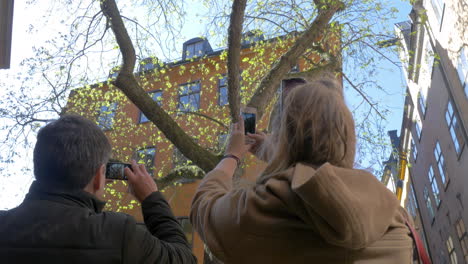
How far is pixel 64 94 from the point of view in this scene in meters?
9.84

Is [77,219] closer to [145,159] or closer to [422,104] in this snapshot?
[145,159]

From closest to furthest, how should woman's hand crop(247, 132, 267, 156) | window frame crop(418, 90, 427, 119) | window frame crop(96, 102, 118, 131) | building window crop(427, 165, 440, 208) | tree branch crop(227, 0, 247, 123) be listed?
woman's hand crop(247, 132, 267, 156) → tree branch crop(227, 0, 247, 123) → window frame crop(96, 102, 118, 131) → building window crop(427, 165, 440, 208) → window frame crop(418, 90, 427, 119)

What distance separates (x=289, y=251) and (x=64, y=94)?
9743 mm

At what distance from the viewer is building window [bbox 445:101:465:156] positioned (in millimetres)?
16062

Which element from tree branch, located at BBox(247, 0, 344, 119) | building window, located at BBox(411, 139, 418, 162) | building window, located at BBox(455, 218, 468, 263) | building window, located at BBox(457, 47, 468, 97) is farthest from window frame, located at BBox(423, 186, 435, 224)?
tree branch, located at BBox(247, 0, 344, 119)

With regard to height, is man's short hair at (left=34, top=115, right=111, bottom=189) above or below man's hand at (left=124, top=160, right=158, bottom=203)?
above

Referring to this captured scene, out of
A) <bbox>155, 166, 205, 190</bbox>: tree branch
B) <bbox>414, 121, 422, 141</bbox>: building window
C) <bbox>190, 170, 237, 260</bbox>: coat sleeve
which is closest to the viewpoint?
<bbox>190, 170, 237, 260</bbox>: coat sleeve

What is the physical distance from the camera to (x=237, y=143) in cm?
200

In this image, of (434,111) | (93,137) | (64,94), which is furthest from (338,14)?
(434,111)

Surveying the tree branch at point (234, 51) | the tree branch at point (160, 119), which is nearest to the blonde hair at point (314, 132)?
the tree branch at point (160, 119)

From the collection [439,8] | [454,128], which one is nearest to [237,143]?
[454,128]

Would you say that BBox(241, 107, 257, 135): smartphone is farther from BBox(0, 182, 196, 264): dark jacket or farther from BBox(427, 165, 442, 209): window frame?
BBox(427, 165, 442, 209): window frame

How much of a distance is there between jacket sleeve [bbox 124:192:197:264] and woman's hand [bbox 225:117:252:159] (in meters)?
0.45

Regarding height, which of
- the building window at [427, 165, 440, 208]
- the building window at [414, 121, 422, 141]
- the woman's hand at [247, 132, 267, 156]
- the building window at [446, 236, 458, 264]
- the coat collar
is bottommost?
the building window at [446, 236, 458, 264]
